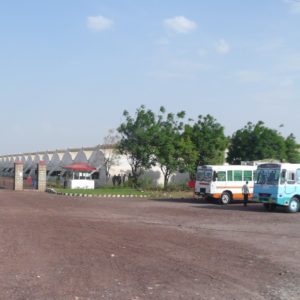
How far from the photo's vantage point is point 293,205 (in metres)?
24.6

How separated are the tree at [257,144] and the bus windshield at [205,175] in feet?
62.6

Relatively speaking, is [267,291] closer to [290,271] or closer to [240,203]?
[290,271]

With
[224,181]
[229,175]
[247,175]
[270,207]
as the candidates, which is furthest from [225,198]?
[270,207]

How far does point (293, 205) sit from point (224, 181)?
591 centimetres

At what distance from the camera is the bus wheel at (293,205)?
80.5ft

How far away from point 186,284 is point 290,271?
2460 millimetres

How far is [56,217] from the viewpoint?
1981cm

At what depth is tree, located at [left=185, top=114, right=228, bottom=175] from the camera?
1726 inches

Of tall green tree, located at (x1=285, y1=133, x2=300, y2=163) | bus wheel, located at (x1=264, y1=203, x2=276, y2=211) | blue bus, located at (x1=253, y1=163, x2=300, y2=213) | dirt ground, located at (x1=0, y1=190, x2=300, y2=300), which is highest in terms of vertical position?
tall green tree, located at (x1=285, y1=133, x2=300, y2=163)

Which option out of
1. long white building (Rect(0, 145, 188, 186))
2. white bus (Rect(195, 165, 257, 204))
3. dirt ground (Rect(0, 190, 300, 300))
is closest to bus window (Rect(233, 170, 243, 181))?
white bus (Rect(195, 165, 257, 204))

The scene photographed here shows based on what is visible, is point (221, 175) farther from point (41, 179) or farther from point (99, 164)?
point (99, 164)

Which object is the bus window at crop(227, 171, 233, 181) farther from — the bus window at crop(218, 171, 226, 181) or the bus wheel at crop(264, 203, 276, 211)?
the bus wheel at crop(264, 203, 276, 211)

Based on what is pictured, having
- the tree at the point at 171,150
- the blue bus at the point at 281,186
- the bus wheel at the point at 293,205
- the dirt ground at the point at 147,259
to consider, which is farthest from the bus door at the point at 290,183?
the tree at the point at 171,150

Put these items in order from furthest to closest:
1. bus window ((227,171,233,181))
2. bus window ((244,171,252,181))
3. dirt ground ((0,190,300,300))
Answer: bus window ((244,171,252,181))
bus window ((227,171,233,181))
dirt ground ((0,190,300,300))
